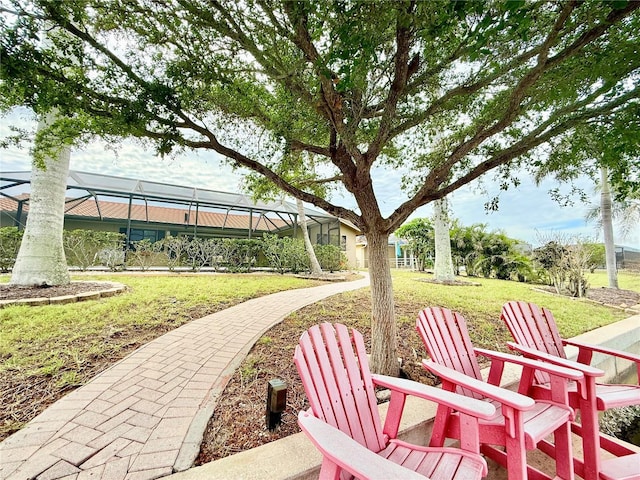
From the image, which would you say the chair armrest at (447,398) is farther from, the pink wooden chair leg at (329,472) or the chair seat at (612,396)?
the chair seat at (612,396)

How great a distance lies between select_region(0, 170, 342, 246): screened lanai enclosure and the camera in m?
11.9

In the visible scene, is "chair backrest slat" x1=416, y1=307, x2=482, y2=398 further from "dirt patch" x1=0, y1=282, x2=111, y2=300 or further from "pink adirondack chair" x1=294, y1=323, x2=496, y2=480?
"dirt patch" x1=0, y1=282, x2=111, y2=300

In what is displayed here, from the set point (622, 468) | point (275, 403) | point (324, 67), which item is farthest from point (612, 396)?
point (324, 67)

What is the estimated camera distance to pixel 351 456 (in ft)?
3.54

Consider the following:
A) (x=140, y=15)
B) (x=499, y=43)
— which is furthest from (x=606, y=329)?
(x=140, y=15)

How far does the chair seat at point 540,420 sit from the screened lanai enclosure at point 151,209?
459 inches

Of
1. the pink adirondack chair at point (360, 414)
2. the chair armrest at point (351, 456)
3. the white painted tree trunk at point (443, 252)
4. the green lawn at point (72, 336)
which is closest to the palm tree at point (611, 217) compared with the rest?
the white painted tree trunk at point (443, 252)

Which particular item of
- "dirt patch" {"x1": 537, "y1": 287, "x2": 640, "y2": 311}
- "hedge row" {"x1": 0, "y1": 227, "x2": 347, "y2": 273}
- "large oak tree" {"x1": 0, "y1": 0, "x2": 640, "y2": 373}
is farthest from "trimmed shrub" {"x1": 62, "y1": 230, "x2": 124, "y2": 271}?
"dirt patch" {"x1": 537, "y1": 287, "x2": 640, "y2": 311}

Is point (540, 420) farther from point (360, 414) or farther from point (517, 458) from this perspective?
point (360, 414)

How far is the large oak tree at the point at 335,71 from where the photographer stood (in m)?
2.17

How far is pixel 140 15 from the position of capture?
2842 millimetres

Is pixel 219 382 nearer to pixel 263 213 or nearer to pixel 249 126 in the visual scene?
pixel 249 126

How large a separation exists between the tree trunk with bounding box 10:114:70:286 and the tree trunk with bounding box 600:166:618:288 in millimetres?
16335

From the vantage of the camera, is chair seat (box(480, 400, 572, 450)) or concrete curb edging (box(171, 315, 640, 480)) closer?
→ concrete curb edging (box(171, 315, 640, 480))
